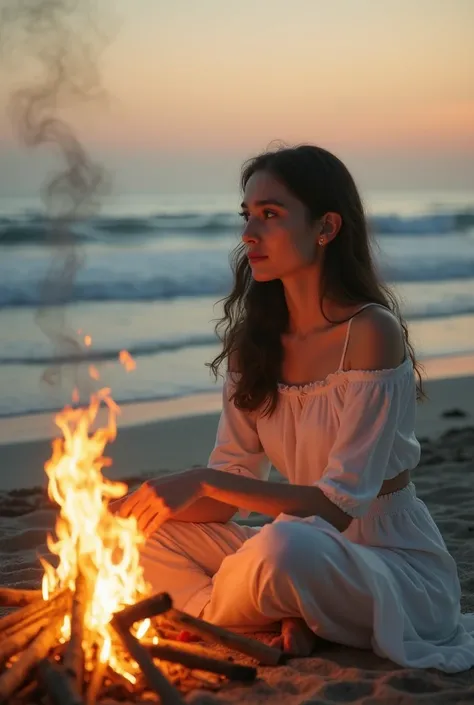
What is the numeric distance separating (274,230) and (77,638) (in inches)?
61.7

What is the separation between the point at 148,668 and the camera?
135 inches

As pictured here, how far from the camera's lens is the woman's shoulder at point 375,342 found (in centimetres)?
407

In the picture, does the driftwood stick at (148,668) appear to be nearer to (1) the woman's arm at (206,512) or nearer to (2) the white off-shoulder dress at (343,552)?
(2) the white off-shoulder dress at (343,552)

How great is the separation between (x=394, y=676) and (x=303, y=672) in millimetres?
285

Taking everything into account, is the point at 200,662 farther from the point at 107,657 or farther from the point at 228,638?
the point at 107,657

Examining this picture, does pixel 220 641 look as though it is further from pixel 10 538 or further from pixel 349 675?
pixel 10 538

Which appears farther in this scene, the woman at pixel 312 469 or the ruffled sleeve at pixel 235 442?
the ruffled sleeve at pixel 235 442

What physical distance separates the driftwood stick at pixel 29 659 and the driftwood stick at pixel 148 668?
0.21 metres

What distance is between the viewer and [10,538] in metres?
5.62

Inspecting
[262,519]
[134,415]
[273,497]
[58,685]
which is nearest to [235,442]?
[273,497]

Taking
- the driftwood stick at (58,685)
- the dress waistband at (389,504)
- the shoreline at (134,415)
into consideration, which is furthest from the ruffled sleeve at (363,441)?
the shoreline at (134,415)

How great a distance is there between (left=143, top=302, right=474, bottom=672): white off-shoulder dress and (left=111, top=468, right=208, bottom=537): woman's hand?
25cm

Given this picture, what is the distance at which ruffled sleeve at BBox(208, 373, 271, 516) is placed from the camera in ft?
14.7

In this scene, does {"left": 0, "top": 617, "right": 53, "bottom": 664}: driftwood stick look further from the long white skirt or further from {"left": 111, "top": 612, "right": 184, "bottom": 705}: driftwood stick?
the long white skirt
